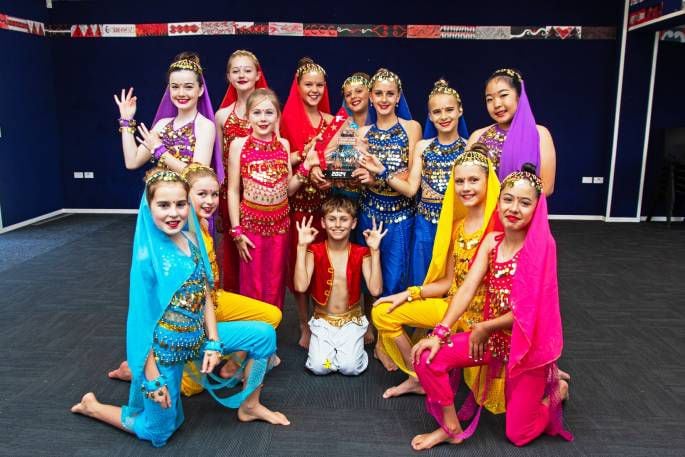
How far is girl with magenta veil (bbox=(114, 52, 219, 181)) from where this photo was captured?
2760mm

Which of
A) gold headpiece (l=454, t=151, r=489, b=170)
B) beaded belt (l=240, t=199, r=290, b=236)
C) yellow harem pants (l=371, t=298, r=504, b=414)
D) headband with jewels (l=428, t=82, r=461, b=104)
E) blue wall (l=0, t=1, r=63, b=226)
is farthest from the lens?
blue wall (l=0, t=1, r=63, b=226)

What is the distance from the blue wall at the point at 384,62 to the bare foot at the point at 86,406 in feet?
17.7

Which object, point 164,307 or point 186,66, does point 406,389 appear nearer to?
point 164,307

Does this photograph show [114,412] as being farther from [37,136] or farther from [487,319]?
[37,136]

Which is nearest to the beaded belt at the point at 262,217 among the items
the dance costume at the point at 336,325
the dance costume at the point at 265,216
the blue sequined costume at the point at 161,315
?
the dance costume at the point at 265,216

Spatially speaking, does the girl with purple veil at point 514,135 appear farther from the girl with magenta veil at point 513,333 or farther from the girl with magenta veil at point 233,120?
the girl with magenta veil at point 233,120

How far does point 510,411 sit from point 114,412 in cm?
173

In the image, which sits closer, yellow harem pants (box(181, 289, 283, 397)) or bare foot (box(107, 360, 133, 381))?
yellow harem pants (box(181, 289, 283, 397))

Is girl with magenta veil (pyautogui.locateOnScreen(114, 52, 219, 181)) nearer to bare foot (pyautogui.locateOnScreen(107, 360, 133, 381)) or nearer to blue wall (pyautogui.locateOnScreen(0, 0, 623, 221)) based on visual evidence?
bare foot (pyautogui.locateOnScreen(107, 360, 133, 381))

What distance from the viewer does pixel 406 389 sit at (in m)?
2.68

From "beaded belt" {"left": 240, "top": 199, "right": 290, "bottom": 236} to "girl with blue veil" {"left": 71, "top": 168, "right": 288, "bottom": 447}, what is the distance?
654 millimetres

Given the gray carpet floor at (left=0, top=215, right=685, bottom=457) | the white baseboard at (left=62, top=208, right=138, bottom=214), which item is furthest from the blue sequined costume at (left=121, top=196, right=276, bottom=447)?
the white baseboard at (left=62, top=208, right=138, bottom=214)

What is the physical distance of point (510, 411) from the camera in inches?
88.4

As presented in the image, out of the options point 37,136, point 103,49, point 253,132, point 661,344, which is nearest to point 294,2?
point 103,49
